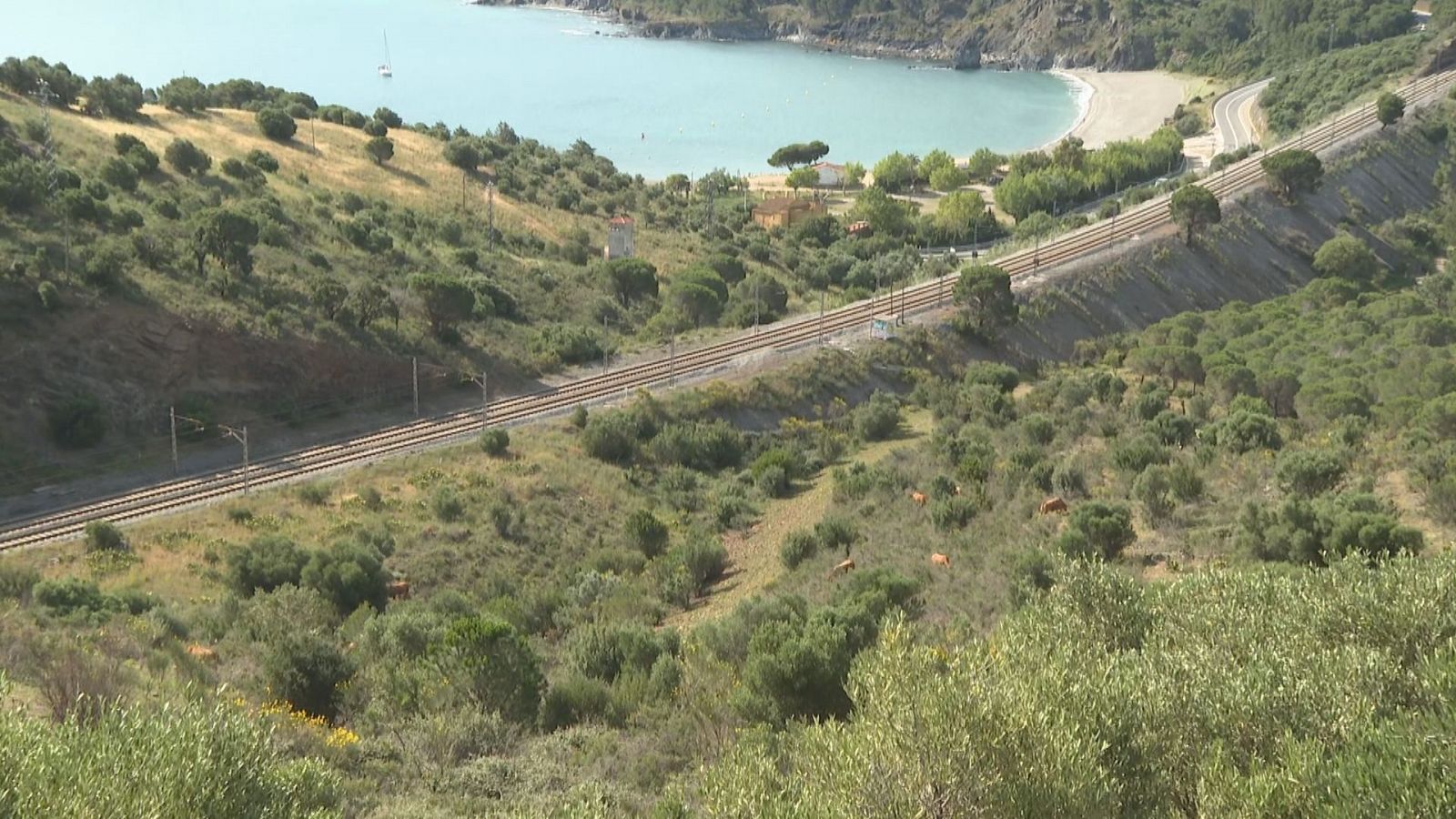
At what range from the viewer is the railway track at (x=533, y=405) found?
27.7 meters

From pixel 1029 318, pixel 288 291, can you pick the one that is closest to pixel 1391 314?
pixel 1029 318

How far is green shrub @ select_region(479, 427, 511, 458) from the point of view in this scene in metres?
32.3

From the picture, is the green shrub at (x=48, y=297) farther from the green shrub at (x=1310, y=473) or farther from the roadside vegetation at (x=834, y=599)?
the green shrub at (x=1310, y=473)

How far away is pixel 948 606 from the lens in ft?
69.6

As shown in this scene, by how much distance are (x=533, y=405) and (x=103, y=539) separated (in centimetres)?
1352

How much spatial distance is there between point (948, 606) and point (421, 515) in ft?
43.0

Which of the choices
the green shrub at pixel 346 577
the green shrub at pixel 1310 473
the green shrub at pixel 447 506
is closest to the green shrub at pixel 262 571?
the green shrub at pixel 346 577

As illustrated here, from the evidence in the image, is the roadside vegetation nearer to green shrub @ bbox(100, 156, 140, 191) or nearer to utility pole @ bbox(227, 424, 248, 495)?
utility pole @ bbox(227, 424, 248, 495)

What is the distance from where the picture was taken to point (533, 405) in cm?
3669

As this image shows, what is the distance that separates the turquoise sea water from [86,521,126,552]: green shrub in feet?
241

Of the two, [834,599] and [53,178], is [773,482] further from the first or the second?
[53,178]

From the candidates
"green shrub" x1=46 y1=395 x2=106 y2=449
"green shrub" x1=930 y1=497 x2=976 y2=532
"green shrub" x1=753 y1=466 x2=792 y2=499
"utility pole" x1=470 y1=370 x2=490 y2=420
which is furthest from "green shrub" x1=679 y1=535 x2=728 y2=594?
"green shrub" x1=46 y1=395 x2=106 y2=449

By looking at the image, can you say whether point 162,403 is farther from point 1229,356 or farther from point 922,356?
point 1229,356

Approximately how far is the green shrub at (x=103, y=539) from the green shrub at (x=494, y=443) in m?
9.22
